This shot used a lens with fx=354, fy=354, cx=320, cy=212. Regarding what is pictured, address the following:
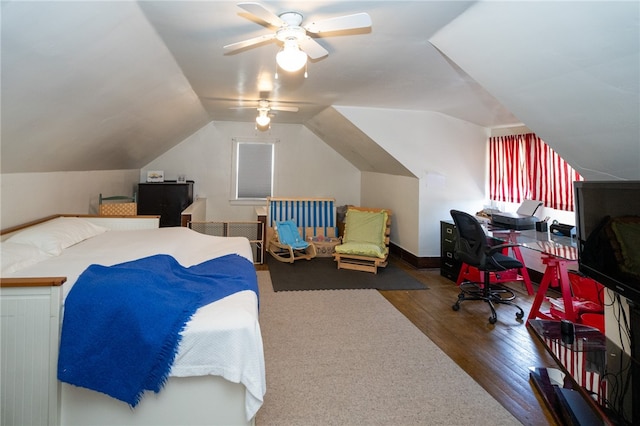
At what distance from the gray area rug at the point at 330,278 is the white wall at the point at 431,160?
2.54 feet

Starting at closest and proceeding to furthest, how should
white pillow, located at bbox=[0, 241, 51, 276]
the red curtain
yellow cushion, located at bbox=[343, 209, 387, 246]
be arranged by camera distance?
white pillow, located at bbox=[0, 241, 51, 276] → the red curtain → yellow cushion, located at bbox=[343, 209, 387, 246]

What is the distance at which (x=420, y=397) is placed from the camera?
7.41ft

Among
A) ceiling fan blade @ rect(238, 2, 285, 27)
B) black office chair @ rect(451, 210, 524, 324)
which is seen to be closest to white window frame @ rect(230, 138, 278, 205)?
→ black office chair @ rect(451, 210, 524, 324)

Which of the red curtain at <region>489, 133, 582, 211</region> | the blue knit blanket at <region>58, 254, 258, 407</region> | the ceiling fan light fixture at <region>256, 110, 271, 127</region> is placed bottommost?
the blue knit blanket at <region>58, 254, 258, 407</region>

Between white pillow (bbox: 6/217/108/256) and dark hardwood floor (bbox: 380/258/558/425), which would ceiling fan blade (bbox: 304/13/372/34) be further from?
white pillow (bbox: 6/217/108/256)

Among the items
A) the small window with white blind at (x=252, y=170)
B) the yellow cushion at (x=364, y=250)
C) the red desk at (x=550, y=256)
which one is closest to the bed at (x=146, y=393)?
the red desk at (x=550, y=256)

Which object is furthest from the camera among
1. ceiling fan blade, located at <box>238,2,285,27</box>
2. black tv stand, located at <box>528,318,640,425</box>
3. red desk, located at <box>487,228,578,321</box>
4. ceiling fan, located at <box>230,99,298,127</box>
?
ceiling fan, located at <box>230,99,298,127</box>

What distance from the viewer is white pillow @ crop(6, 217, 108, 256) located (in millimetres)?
2728

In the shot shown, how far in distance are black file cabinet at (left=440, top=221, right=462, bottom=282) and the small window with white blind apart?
364 cm

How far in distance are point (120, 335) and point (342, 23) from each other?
1.98 meters

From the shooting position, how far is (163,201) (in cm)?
573

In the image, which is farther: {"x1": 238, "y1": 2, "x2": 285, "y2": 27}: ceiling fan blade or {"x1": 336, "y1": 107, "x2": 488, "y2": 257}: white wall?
{"x1": 336, "y1": 107, "x2": 488, "y2": 257}: white wall

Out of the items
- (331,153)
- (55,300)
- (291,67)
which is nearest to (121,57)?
(291,67)

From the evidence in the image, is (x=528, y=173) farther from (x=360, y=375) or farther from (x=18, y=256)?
(x=18, y=256)
